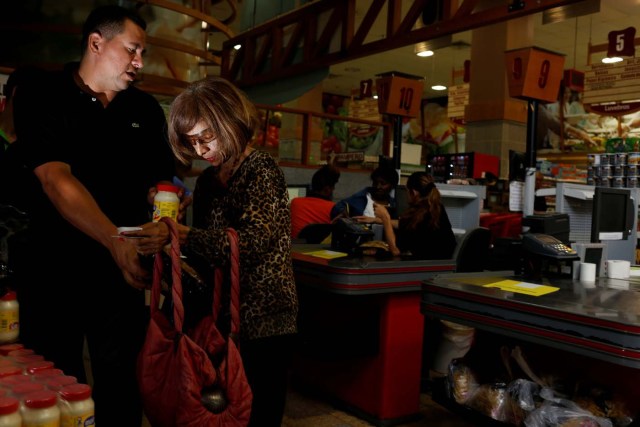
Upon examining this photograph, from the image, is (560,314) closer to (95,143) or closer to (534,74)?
(95,143)

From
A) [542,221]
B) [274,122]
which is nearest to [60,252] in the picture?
[542,221]

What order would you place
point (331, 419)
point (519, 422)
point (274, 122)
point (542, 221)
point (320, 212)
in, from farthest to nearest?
point (274, 122) < point (320, 212) < point (331, 419) < point (542, 221) < point (519, 422)

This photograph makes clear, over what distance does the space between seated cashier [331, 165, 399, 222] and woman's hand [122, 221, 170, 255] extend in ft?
12.5

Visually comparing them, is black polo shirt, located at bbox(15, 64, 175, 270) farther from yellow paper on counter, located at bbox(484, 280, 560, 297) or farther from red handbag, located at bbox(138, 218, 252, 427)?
yellow paper on counter, located at bbox(484, 280, 560, 297)

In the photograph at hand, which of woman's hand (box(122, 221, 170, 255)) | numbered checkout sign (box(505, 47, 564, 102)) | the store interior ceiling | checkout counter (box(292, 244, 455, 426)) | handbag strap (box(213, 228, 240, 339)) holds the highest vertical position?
the store interior ceiling

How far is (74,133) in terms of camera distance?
73.7 inches

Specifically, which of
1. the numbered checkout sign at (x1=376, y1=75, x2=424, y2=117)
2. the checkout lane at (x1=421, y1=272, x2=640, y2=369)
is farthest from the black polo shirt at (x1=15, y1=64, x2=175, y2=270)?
the numbered checkout sign at (x1=376, y1=75, x2=424, y2=117)

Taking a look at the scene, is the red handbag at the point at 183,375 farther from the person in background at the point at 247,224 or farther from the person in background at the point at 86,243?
the person in background at the point at 86,243

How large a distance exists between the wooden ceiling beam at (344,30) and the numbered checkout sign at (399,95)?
612 mm

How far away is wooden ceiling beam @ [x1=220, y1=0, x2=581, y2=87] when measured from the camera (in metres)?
6.26

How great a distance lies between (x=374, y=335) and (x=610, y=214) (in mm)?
1432

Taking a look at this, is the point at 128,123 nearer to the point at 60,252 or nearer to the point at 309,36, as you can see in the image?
the point at 60,252

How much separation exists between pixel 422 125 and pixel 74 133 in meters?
16.5

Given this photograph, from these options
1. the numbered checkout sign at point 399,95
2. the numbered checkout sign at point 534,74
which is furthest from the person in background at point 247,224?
the numbered checkout sign at point 399,95
